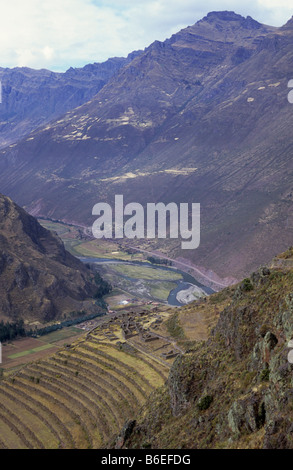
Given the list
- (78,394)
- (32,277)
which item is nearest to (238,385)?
(78,394)

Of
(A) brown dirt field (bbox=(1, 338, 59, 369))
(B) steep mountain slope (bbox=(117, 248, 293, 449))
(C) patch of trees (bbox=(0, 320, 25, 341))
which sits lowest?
(A) brown dirt field (bbox=(1, 338, 59, 369))

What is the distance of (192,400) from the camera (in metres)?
48.1

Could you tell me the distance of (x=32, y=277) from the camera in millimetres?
145875

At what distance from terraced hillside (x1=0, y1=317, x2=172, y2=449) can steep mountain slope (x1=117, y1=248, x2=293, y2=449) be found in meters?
11.6

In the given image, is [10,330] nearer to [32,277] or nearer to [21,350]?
[21,350]

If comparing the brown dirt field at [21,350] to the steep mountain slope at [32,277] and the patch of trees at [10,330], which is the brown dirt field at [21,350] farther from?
the steep mountain slope at [32,277]

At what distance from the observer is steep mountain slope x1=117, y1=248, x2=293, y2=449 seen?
3581 centimetres

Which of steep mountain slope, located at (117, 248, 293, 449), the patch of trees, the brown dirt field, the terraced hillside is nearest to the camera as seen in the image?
steep mountain slope, located at (117, 248, 293, 449)

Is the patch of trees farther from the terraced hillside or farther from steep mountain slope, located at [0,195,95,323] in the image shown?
the terraced hillside

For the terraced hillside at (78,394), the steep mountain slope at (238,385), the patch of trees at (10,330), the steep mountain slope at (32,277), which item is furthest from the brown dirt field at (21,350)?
the steep mountain slope at (238,385)

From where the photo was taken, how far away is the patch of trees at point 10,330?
123 m

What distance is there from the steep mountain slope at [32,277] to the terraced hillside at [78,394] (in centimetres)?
5090

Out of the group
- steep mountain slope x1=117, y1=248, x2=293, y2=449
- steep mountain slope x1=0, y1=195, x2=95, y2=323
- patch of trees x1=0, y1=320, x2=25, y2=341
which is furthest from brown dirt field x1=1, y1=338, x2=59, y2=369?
steep mountain slope x1=117, y1=248, x2=293, y2=449

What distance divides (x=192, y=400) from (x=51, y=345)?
7665 centimetres
